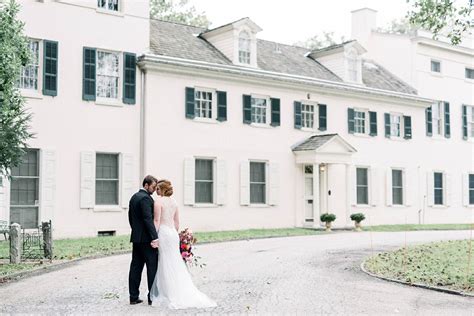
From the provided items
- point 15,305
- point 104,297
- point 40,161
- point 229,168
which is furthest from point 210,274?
point 229,168

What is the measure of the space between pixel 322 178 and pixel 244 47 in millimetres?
6149

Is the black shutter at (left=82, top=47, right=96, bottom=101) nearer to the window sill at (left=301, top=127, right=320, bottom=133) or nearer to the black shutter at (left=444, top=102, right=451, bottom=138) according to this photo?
the window sill at (left=301, top=127, right=320, bottom=133)

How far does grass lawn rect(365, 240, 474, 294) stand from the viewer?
11.3 m

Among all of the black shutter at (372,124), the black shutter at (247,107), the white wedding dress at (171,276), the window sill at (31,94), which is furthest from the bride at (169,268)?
the black shutter at (372,124)

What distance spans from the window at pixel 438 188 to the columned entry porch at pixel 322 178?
262 inches

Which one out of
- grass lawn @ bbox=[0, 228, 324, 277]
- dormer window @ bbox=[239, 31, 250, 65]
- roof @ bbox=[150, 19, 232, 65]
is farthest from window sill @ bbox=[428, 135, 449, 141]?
roof @ bbox=[150, 19, 232, 65]

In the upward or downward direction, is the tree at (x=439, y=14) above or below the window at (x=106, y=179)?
above

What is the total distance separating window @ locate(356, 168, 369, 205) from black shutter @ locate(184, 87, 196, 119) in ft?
29.3

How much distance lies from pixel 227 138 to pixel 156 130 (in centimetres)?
307

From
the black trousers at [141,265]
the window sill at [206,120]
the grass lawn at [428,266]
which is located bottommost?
the grass lawn at [428,266]

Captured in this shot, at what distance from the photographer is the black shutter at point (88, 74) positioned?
21469 millimetres

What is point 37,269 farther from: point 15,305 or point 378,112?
point 378,112

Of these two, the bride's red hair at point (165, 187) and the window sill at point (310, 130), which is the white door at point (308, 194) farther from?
the bride's red hair at point (165, 187)

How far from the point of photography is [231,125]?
25047 millimetres
